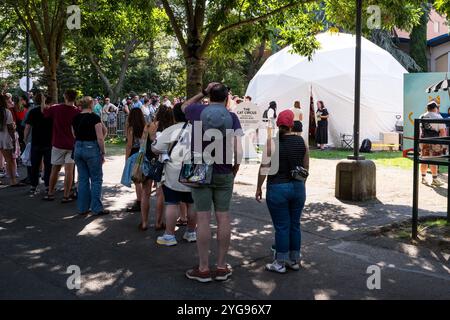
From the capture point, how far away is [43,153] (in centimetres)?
974

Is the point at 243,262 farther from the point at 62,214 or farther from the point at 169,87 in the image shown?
the point at 169,87

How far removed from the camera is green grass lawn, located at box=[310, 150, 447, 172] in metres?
14.3

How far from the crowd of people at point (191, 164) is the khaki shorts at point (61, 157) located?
0.06ft

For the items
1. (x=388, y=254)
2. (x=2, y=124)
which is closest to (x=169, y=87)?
(x=2, y=124)

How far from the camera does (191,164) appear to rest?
5062 millimetres

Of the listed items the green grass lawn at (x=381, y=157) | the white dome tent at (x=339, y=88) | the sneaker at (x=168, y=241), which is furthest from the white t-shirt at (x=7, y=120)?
the white dome tent at (x=339, y=88)

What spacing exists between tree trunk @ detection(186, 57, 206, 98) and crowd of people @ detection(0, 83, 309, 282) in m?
1.65

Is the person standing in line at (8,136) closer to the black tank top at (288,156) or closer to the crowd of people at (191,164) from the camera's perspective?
the crowd of people at (191,164)

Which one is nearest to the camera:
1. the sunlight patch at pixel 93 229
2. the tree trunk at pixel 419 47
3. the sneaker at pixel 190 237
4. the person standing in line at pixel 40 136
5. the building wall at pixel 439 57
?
the sneaker at pixel 190 237

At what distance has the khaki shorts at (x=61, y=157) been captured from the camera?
8.82 m

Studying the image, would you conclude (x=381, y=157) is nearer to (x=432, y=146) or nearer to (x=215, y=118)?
(x=432, y=146)

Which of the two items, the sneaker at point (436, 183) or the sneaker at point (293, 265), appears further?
the sneaker at point (436, 183)

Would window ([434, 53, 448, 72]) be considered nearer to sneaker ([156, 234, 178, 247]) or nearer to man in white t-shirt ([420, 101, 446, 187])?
man in white t-shirt ([420, 101, 446, 187])
